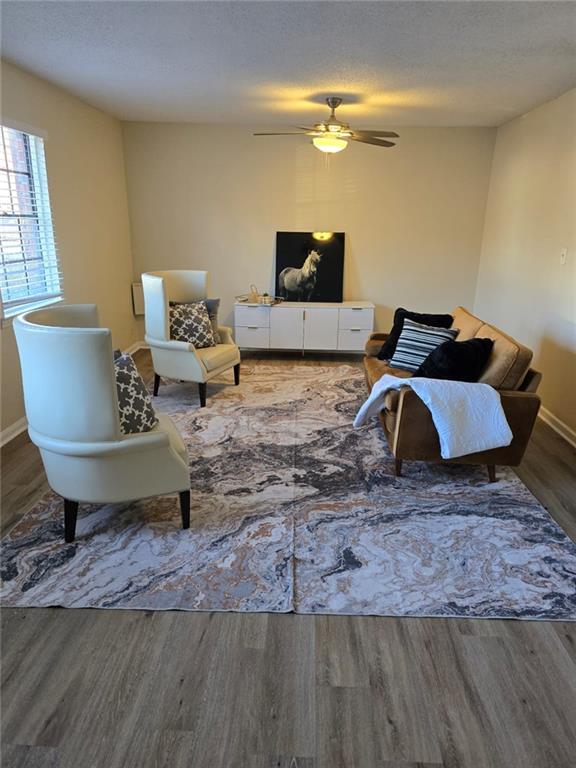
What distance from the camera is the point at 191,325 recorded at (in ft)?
13.9

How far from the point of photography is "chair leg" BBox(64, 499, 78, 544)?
2.25 m

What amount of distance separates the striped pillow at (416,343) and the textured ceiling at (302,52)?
1.72m

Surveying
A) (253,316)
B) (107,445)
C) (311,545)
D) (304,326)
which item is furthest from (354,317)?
(107,445)

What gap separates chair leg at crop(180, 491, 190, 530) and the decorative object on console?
3666 mm

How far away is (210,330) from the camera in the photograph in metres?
4.35

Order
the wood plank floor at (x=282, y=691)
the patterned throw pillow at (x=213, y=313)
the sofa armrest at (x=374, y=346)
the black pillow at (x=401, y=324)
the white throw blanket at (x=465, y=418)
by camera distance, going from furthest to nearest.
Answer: the patterned throw pillow at (x=213, y=313), the sofa armrest at (x=374, y=346), the black pillow at (x=401, y=324), the white throw blanket at (x=465, y=418), the wood plank floor at (x=282, y=691)

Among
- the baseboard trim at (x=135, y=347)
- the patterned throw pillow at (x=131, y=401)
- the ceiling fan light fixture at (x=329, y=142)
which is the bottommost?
the baseboard trim at (x=135, y=347)

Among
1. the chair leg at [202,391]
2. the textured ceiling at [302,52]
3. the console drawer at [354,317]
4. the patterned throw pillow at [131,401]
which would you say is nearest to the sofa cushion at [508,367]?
the textured ceiling at [302,52]

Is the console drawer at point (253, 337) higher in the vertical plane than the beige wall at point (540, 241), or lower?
lower

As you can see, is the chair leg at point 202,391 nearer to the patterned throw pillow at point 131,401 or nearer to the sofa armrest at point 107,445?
the patterned throw pillow at point 131,401

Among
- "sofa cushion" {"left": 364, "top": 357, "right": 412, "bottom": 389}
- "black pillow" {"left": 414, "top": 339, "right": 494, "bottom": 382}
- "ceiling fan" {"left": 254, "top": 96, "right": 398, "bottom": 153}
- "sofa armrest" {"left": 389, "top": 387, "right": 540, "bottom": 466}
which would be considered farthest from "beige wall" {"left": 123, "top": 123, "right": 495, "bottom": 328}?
"sofa armrest" {"left": 389, "top": 387, "right": 540, "bottom": 466}

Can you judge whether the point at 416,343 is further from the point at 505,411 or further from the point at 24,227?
the point at 24,227

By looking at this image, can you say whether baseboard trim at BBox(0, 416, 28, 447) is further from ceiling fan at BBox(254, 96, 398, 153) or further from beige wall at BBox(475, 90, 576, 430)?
beige wall at BBox(475, 90, 576, 430)

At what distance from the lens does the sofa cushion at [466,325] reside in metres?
3.52
